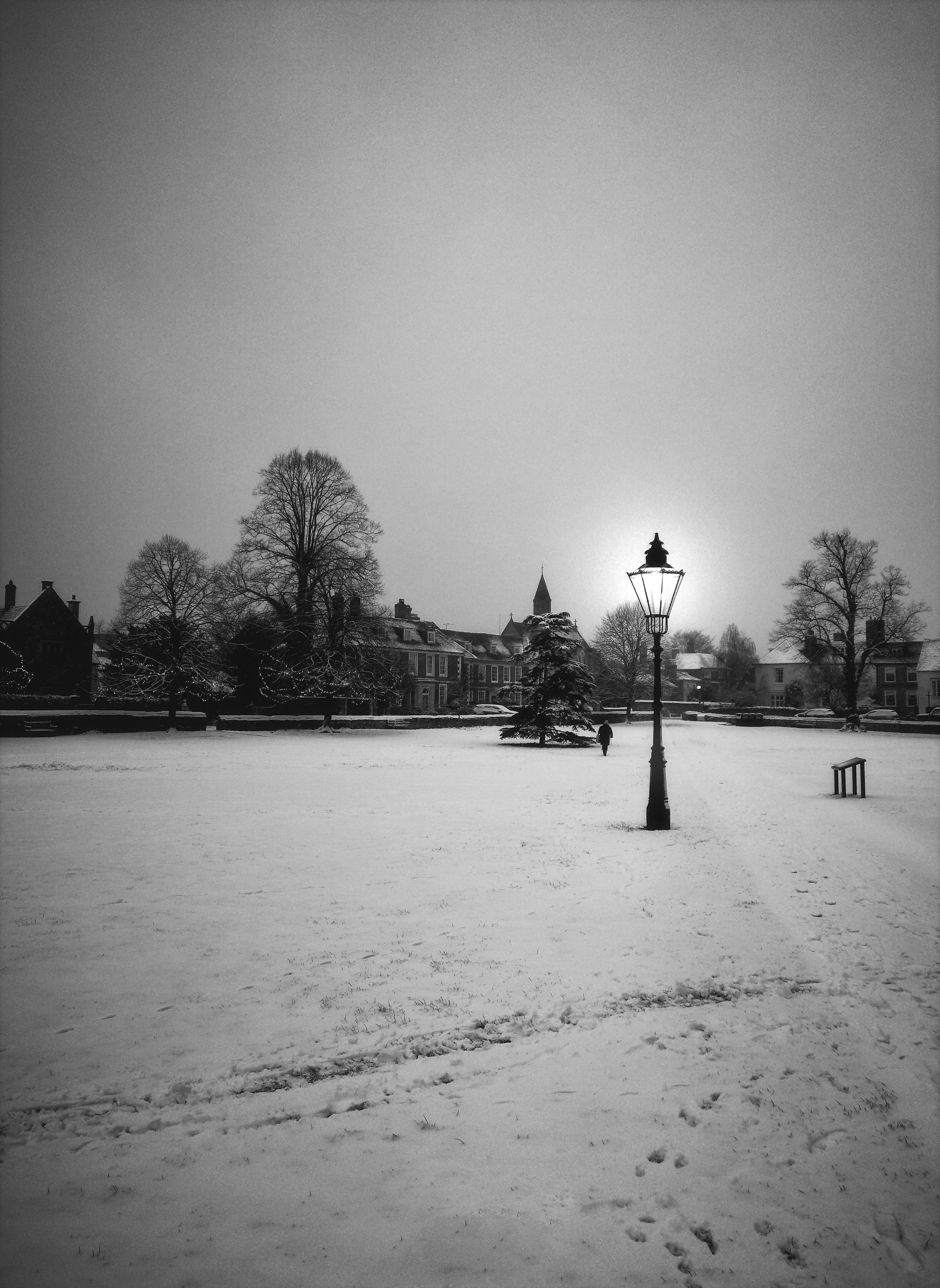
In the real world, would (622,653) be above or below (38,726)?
above

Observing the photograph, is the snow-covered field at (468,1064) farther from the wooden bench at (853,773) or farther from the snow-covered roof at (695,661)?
the snow-covered roof at (695,661)

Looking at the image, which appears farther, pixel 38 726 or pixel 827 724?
pixel 827 724

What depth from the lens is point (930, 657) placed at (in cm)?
7144

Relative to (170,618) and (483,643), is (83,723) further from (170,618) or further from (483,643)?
(483,643)

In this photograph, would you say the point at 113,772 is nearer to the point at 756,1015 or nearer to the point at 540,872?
the point at 540,872

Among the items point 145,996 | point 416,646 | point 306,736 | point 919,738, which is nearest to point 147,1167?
point 145,996

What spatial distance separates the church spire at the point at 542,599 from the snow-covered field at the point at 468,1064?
9761 cm

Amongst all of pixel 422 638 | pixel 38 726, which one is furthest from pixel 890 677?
pixel 38 726

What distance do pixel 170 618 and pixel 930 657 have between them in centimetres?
7216

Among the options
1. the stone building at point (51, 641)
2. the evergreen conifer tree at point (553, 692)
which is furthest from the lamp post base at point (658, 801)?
the stone building at point (51, 641)

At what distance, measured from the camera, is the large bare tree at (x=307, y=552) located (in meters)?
40.9

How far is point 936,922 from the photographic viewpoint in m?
7.22

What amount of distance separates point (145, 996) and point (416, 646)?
2724 inches

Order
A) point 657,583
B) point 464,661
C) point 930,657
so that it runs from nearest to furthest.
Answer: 1. point 657,583
2. point 930,657
3. point 464,661
